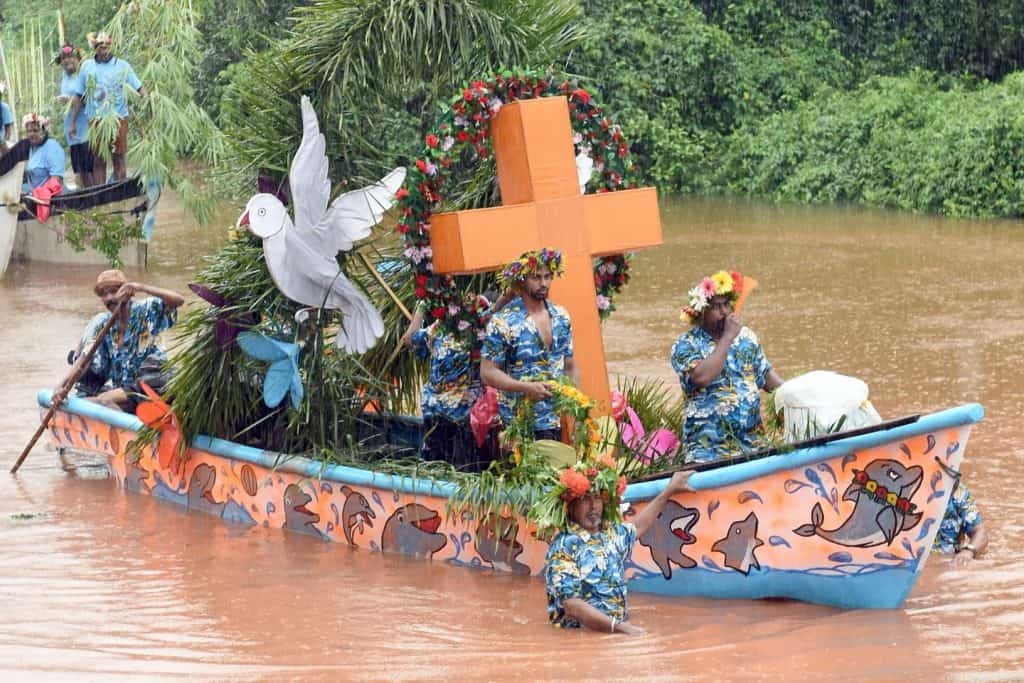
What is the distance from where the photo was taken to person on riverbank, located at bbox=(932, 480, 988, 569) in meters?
8.06

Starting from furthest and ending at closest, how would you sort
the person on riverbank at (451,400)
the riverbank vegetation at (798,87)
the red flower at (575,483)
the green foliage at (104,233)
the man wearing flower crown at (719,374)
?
1. the riverbank vegetation at (798,87)
2. the green foliage at (104,233)
3. the person on riverbank at (451,400)
4. the man wearing flower crown at (719,374)
5. the red flower at (575,483)

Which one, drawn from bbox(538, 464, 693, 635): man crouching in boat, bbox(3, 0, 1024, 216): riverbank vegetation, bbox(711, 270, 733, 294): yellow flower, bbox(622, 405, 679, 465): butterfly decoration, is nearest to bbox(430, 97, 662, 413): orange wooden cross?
bbox(622, 405, 679, 465): butterfly decoration

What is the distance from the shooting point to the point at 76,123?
1961cm

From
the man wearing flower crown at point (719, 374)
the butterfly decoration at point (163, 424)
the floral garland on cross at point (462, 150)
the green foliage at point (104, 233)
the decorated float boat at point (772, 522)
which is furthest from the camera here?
the green foliage at point (104, 233)

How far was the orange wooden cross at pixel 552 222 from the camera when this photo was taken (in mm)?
8289

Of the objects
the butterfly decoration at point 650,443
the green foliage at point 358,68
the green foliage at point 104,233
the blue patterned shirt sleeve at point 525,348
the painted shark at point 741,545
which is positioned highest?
the green foliage at point 358,68

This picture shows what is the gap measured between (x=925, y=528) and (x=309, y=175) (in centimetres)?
355

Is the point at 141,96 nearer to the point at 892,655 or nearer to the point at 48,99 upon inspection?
the point at 48,99

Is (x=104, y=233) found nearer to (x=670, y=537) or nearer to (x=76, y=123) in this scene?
(x=76, y=123)

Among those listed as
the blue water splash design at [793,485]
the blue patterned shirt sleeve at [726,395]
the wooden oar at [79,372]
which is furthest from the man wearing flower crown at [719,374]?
the wooden oar at [79,372]

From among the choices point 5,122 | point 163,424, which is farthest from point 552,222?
point 5,122

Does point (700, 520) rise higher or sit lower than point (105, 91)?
lower

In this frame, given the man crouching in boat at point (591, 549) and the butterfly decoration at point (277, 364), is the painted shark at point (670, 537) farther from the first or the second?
the butterfly decoration at point (277, 364)

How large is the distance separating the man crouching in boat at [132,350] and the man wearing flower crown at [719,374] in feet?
11.9
